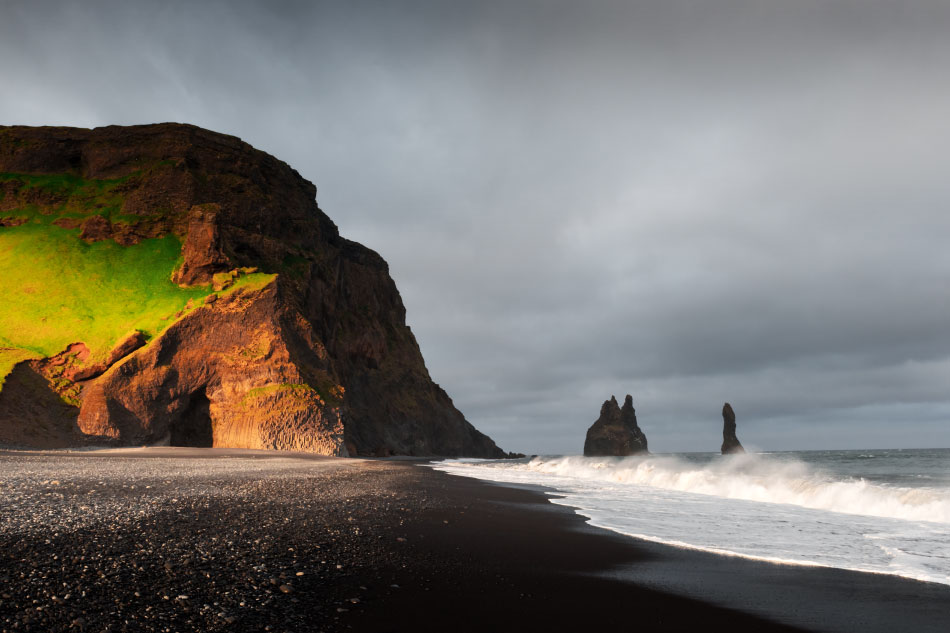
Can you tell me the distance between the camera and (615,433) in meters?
143

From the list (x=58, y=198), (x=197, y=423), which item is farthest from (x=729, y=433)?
(x=58, y=198)

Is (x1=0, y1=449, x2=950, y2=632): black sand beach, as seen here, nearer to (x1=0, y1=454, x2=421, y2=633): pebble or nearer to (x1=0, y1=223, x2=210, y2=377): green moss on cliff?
(x1=0, y1=454, x2=421, y2=633): pebble

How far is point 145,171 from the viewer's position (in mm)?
54562

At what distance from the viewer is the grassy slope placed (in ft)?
132

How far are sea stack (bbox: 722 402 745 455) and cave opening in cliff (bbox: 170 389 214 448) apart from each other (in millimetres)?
130223

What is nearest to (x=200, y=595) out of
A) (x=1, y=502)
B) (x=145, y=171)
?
(x=1, y=502)

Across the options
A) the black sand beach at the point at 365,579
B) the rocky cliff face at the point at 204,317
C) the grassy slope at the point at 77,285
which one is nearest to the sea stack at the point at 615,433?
the rocky cliff face at the point at 204,317

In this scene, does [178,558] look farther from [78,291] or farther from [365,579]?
[78,291]

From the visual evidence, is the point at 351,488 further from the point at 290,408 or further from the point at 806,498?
the point at 290,408

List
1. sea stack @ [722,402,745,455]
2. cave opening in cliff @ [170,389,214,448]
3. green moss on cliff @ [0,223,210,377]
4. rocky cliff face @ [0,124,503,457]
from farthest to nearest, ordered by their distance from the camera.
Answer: sea stack @ [722,402,745,455], cave opening in cliff @ [170,389,214,448], green moss on cliff @ [0,223,210,377], rocky cliff face @ [0,124,503,457]

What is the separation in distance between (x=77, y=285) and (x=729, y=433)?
Result: 469 feet

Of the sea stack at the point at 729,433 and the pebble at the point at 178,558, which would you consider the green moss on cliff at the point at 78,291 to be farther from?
the sea stack at the point at 729,433

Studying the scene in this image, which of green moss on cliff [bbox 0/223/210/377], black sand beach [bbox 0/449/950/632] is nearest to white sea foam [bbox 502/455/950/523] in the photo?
black sand beach [bbox 0/449/950/632]

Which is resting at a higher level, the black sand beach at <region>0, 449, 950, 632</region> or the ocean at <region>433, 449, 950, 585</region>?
the black sand beach at <region>0, 449, 950, 632</region>
